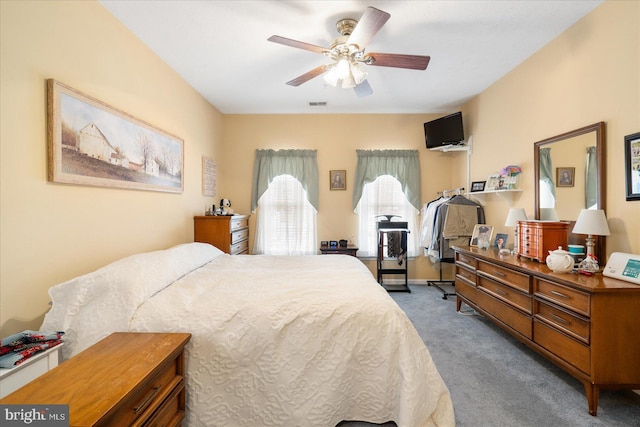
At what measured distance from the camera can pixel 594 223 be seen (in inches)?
76.9

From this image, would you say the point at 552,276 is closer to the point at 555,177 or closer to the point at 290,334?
the point at 555,177

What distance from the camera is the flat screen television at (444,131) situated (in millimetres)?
3916

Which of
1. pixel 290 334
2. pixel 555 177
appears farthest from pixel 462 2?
pixel 290 334

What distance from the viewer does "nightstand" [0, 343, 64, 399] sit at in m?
1.09

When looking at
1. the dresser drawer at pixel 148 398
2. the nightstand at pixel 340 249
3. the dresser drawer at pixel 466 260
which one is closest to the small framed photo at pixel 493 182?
the dresser drawer at pixel 466 260

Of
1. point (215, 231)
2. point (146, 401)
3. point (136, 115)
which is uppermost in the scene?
point (136, 115)

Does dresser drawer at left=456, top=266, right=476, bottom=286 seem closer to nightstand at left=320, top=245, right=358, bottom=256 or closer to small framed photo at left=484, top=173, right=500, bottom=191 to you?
small framed photo at left=484, top=173, right=500, bottom=191

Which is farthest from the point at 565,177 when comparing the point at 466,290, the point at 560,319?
the point at 466,290

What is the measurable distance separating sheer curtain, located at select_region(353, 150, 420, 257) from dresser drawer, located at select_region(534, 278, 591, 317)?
246cm

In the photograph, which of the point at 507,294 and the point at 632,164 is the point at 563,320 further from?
the point at 632,164

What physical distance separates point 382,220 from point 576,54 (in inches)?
110

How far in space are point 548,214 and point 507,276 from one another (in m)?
0.81

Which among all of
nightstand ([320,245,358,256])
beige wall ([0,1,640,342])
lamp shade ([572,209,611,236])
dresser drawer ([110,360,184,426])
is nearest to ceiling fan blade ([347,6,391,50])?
beige wall ([0,1,640,342])

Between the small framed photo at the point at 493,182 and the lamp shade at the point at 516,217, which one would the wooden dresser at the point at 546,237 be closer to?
the lamp shade at the point at 516,217
